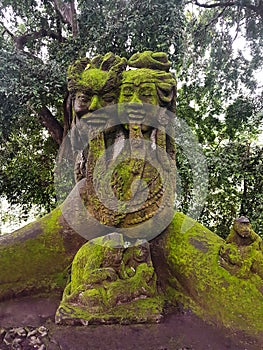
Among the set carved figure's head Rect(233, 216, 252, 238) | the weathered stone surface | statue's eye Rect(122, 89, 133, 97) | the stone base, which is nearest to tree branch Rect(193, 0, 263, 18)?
statue's eye Rect(122, 89, 133, 97)

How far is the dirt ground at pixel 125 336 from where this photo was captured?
1781 millimetres

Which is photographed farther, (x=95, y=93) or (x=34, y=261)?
(x=95, y=93)

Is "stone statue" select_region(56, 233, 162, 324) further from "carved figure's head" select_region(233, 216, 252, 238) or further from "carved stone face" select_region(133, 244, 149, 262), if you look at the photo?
"carved figure's head" select_region(233, 216, 252, 238)

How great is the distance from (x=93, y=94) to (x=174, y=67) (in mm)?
3448

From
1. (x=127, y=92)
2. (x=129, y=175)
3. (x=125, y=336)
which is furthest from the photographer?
(x=127, y=92)

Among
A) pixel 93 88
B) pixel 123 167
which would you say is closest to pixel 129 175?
pixel 123 167

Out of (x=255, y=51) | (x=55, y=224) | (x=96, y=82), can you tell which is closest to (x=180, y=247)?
(x=55, y=224)

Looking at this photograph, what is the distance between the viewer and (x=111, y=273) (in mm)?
2131

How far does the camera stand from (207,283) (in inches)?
87.2

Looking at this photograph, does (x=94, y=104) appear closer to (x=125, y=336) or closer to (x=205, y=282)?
(x=205, y=282)

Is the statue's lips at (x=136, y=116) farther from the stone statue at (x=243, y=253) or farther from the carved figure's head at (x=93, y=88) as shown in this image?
the stone statue at (x=243, y=253)

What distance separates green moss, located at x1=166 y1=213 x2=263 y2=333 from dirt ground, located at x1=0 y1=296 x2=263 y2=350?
0.29 feet

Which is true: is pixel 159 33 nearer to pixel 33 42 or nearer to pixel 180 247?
pixel 33 42

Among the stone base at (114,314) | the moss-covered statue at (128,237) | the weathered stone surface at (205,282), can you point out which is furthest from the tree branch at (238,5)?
the stone base at (114,314)
